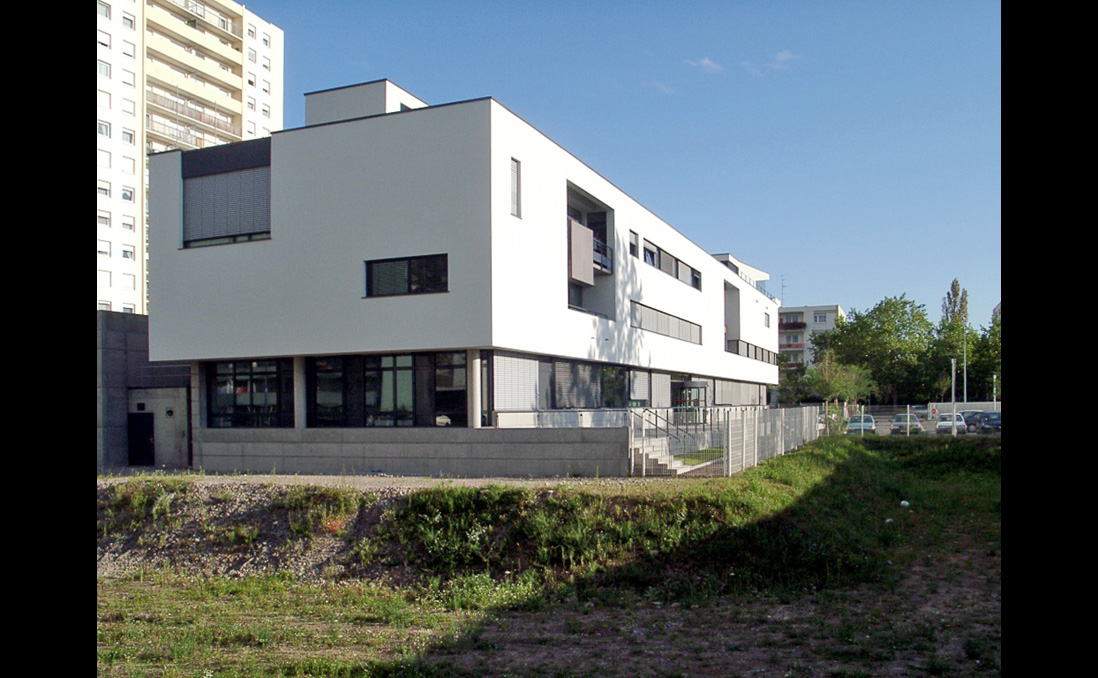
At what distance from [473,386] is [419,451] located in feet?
8.72

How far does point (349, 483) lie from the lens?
18812 mm

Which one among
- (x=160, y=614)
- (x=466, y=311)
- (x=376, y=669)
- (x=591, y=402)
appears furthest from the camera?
(x=591, y=402)

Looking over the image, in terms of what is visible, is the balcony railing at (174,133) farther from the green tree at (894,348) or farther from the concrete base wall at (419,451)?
the green tree at (894,348)

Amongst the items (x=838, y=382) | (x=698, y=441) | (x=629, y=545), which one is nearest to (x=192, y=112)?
(x=838, y=382)

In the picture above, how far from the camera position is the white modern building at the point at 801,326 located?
4658 inches

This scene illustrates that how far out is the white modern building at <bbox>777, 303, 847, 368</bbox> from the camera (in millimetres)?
118312

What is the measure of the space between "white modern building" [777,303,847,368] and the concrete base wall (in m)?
99.0

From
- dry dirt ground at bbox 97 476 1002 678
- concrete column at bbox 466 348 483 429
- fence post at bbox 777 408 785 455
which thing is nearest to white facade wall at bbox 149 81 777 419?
concrete column at bbox 466 348 483 429

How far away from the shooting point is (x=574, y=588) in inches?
534
